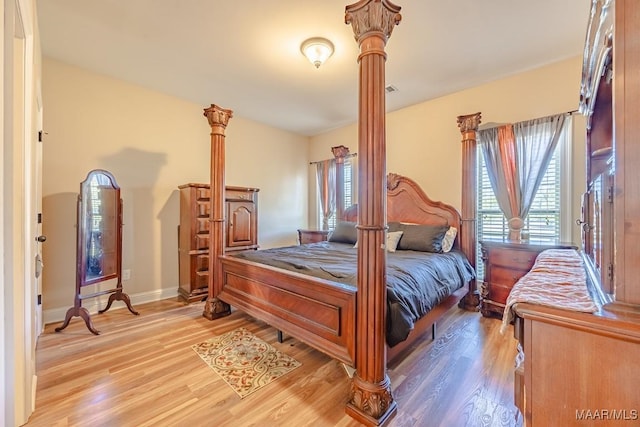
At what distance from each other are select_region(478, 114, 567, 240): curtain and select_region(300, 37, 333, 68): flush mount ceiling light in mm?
2233

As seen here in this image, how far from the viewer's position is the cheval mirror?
2.59 m

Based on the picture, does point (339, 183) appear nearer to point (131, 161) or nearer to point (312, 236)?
point (312, 236)

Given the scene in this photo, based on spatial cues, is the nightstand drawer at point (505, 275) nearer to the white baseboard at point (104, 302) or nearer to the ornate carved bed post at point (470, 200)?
the ornate carved bed post at point (470, 200)

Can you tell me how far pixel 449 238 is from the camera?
3215 millimetres

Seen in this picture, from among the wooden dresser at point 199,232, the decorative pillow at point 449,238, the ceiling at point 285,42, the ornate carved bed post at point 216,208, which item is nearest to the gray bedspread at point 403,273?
the decorative pillow at point 449,238

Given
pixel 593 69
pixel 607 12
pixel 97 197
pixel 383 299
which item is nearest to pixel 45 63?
pixel 97 197

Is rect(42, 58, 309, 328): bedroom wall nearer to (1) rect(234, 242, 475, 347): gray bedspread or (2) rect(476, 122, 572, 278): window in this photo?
(1) rect(234, 242, 475, 347): gray bedspread

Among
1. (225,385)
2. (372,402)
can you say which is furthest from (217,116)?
(372,402)

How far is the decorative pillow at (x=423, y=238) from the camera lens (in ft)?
10.2

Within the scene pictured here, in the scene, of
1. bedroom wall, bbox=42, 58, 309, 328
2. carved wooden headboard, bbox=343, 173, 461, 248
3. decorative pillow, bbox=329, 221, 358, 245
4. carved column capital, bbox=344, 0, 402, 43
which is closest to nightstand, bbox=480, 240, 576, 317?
carved wooden headboard, bbox=343, 173, 461, 248

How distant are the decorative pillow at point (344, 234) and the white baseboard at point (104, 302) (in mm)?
2373

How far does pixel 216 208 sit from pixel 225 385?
1.74 meters

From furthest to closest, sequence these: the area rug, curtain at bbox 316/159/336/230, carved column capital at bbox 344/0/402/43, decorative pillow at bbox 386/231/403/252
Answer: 1. curtain at bbox 316/159/336/230
2. decorative pillow at bbox 386/231/403/252
3. the area rug
4. carved column capital at bbox 344/0/402/43

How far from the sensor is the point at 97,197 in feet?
9.15
